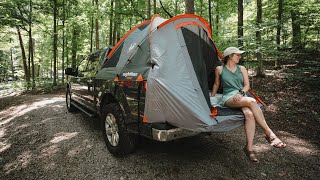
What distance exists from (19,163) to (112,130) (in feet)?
6.09

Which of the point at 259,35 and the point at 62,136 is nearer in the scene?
the point at 62,136

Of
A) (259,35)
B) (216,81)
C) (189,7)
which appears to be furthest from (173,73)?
(259,35)

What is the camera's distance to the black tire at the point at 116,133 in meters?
3.82

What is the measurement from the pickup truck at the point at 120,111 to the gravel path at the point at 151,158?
39 cm

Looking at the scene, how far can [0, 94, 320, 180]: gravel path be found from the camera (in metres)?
3.67

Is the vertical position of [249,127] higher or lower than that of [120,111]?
lower

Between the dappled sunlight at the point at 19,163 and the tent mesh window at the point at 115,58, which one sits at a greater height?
the tent mesh window at the point at 115,58

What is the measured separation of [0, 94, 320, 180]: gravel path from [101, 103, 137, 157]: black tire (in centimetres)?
20

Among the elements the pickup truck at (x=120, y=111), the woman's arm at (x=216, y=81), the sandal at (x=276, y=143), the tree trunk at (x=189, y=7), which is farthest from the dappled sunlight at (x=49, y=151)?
the tree trunk at (x=189, y=7)

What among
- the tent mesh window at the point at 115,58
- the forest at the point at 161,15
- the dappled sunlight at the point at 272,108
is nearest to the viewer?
the tent mesh window at the point at 115,58

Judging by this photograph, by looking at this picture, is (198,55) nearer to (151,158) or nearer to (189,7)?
(151,158)

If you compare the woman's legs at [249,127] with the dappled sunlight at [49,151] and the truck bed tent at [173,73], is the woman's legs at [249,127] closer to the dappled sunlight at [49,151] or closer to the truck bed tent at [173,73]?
the truck bed tent at [173,73]

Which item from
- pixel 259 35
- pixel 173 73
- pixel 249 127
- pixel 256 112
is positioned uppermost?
pixel 259 35

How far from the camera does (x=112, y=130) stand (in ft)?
13.9
